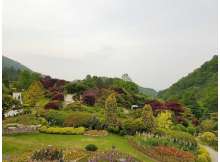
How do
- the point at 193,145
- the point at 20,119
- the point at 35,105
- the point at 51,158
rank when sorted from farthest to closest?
1. the point at 35,105
2. the point at 20,119
3. the point at 193,145
4. the point at 51,158

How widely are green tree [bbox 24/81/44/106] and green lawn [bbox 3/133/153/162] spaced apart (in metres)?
2.90

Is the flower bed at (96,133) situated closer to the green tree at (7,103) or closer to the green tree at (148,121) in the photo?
the green tree at (148,121)

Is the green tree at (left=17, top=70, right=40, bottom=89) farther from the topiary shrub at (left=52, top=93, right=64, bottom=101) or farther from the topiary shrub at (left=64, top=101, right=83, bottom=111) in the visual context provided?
the topiary shrub at (left=64, top=101, right=83, bottom=111)

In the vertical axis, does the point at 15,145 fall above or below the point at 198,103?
below

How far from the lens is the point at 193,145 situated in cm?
1124

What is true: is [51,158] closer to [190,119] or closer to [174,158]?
[174,158]

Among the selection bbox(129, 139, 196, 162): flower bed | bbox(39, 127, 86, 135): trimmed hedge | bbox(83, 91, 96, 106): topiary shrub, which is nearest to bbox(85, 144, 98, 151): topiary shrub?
bbox(129, 139, 196, 162): flower bed

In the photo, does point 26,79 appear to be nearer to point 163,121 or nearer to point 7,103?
point 7,103

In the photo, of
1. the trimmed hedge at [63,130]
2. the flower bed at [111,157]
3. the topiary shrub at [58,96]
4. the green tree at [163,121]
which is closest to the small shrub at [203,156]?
the flower bed at [111,157]

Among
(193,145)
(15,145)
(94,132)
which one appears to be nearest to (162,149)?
(193,145)

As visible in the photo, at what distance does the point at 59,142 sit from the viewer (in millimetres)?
10633

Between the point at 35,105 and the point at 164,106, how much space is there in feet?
16.7

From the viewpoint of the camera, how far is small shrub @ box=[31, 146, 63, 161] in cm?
885

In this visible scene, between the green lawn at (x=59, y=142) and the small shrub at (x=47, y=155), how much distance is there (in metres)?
0.55
